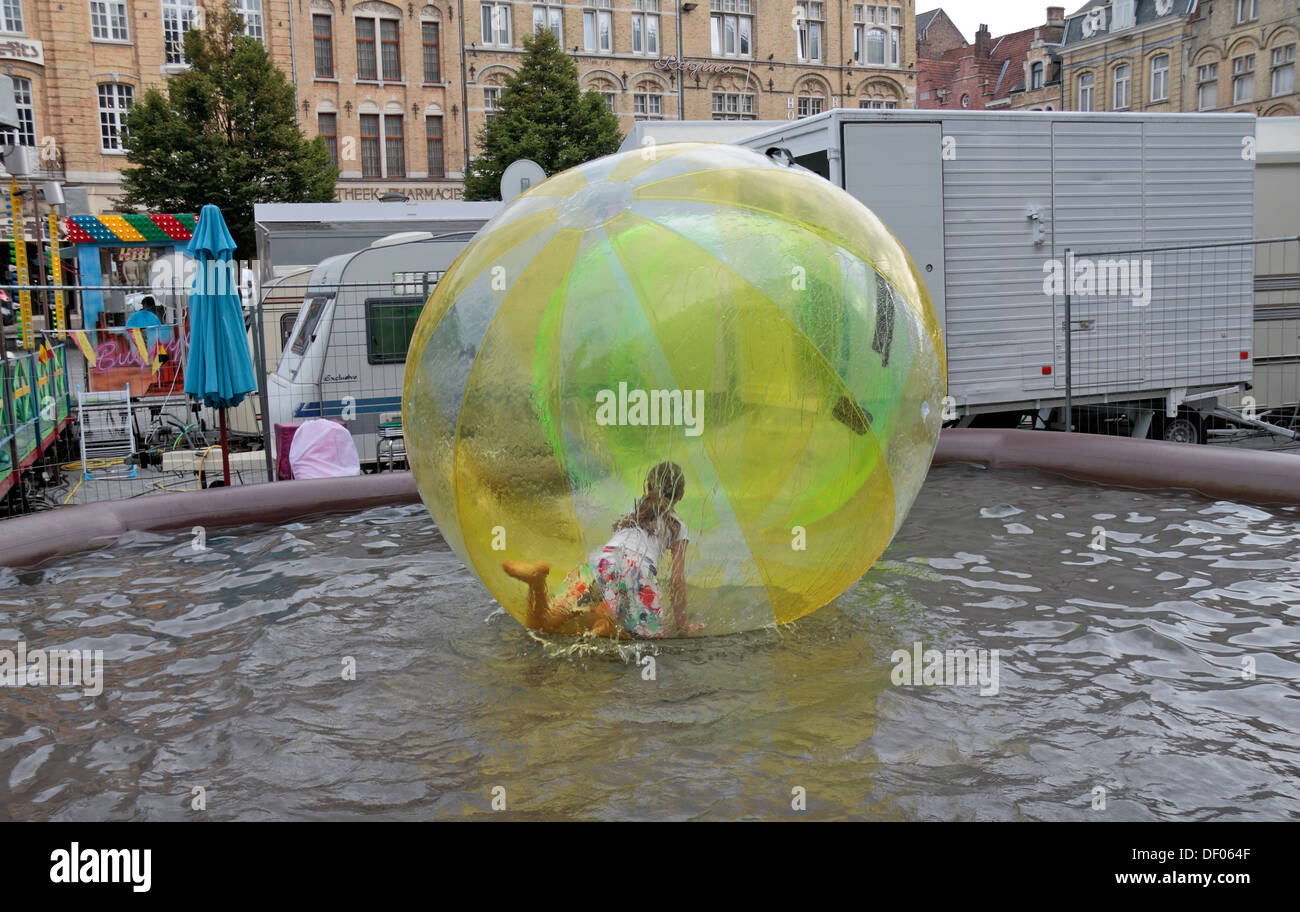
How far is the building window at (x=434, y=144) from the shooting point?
4647 centimetres

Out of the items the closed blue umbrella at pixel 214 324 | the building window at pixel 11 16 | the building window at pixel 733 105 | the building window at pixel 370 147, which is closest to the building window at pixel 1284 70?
the building window at pixel 733 105

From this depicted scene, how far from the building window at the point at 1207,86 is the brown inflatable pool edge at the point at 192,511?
50.4 m

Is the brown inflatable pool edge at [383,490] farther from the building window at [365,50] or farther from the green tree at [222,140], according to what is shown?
the building window at [365,50]

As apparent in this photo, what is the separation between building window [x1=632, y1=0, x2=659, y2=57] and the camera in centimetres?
→ 4938

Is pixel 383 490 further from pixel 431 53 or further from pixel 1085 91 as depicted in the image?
pixel 1085 91

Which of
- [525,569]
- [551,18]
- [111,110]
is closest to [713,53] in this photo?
[551,18]

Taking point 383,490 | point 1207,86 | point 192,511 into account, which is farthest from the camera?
point 1207,86

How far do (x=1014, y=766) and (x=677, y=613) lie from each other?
5.35 ft

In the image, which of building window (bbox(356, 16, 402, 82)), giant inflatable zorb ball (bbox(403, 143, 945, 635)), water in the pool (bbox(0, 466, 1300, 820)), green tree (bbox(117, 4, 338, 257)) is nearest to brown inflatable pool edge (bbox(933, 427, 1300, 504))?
water in the pool (bbox(0, 466, 1300, 820))

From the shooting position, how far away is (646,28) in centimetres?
4953

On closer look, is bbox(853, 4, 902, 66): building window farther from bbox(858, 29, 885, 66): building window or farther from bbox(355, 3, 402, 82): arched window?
bbox(355, 3, 402, 82): arched window

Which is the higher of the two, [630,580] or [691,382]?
[691,382]

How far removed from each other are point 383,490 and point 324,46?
40.7 meters

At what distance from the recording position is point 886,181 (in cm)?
1162
